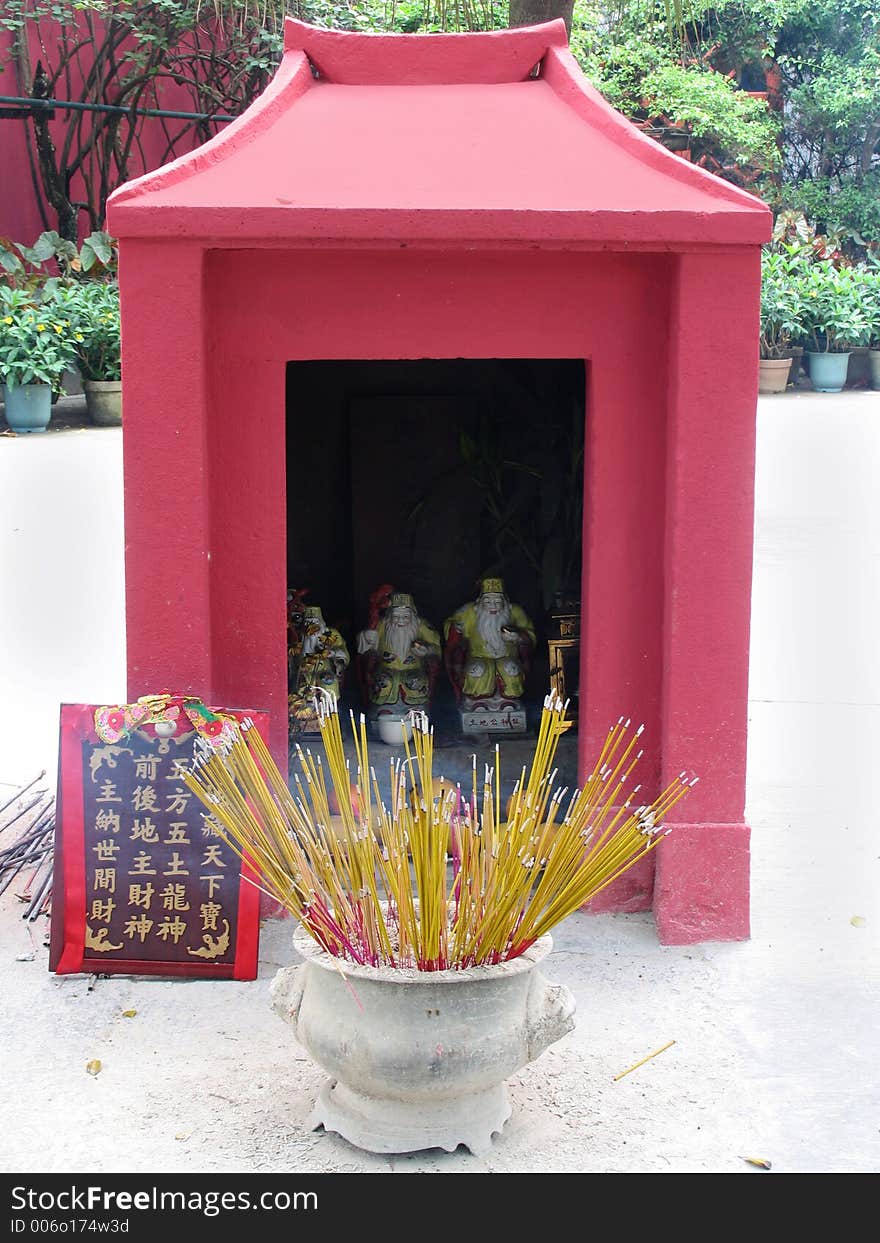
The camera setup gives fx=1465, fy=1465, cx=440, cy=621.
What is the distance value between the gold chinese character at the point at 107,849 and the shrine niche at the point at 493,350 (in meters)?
0.41

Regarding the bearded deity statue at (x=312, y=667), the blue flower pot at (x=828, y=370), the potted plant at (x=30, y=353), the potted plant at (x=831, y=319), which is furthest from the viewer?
the blue flower pot at (x=828, y=370)

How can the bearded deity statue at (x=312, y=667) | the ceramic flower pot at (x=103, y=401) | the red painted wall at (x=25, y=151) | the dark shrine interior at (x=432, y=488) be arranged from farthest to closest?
the red painted wall at (x=25, y=151), the ceramic flower pot at (x=103, y=401), the dark shrine interior at (x=432, y=488), the bearded deity statue at (x=312, y=667)

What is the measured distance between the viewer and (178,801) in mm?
3658

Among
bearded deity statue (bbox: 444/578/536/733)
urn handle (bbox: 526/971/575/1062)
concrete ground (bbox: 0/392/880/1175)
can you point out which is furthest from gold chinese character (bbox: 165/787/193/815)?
bearded deity statue (bbox: 444/578/536/733)

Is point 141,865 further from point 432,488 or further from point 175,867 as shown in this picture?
point 432,488

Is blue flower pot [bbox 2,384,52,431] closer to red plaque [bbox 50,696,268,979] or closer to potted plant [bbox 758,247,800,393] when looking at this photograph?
potted plant [bbox 758,247,800,393]

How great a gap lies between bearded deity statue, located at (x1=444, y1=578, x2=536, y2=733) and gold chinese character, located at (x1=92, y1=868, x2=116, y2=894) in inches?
58.1

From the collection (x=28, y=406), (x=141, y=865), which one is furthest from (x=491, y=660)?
(x=28, y=406)

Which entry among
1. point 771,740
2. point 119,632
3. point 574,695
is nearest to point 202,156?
point 574,695

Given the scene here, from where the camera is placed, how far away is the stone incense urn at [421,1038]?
271cm

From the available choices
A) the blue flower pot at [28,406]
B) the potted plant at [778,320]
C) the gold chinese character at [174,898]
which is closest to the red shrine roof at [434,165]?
the gold chinese character at [174,898]

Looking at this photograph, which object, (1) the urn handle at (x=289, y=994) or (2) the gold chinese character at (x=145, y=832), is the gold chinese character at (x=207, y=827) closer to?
(2) the gold chinese character at (x=145, y=832)

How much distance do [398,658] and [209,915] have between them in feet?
4.55

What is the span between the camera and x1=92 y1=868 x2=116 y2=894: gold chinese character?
3639 mm
